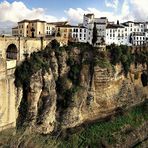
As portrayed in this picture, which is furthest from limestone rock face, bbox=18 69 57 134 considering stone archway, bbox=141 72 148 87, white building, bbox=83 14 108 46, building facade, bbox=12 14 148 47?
stone archway, bbox=141 72 148 87

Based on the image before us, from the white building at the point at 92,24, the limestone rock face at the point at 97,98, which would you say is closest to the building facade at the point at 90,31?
the white building at the point at 92,24

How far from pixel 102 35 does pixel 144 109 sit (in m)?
10.1

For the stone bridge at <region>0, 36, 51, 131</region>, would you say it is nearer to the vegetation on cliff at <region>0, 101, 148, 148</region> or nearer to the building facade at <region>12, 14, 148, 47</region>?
the vegetation on cliff at <region>0, 101, 148, 148</region>

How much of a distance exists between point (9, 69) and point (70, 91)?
773 centimetres

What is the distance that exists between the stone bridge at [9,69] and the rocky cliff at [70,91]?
1.09 m

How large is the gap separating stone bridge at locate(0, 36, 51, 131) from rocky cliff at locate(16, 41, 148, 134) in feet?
3.57

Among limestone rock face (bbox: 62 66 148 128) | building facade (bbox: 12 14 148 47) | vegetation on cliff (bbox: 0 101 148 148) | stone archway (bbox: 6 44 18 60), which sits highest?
building facade (bbox: 12 14 148 47)

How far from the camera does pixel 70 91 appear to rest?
41.8m

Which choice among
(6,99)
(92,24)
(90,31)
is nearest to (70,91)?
(6,99)

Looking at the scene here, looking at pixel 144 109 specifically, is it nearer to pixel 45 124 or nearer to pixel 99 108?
pixel 99 108

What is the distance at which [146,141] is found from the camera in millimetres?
42719

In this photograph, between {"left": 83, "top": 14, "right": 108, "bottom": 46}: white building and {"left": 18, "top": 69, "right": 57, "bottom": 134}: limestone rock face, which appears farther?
{"left": 83, "top": 14, "right": 108, "bottom": 46}: white building

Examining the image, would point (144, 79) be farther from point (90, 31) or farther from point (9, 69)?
point (9, 69)

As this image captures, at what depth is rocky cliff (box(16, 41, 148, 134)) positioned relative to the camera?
3862 cm
